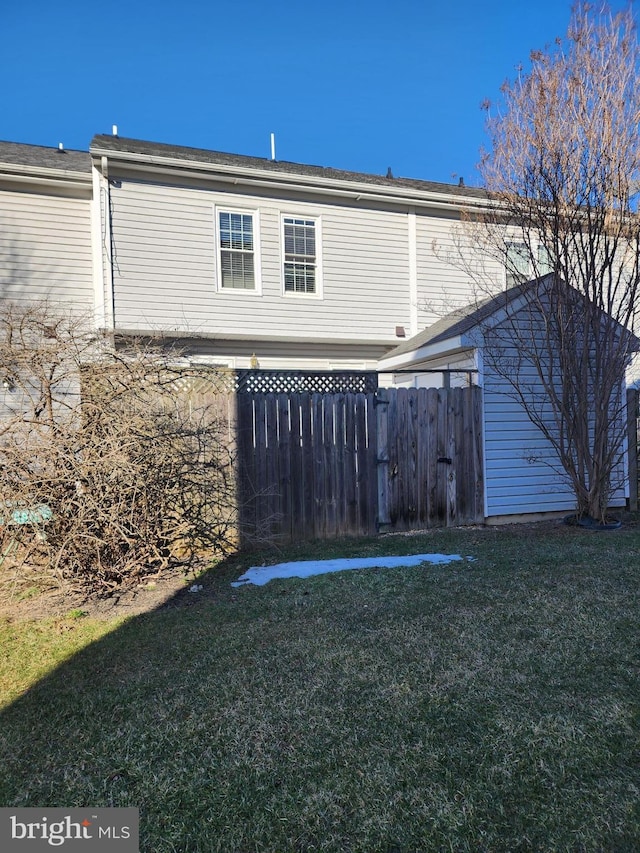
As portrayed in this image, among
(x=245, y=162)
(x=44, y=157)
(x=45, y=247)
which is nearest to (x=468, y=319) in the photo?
(x=245, y=162)

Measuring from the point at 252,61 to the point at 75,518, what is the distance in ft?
33.5

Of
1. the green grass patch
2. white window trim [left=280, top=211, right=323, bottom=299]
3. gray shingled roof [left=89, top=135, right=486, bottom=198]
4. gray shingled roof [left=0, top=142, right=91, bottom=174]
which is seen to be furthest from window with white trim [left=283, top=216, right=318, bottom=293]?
the green grass patch

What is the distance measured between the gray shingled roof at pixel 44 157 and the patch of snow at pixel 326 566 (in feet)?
26.1

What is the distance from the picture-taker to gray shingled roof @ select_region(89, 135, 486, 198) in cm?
914

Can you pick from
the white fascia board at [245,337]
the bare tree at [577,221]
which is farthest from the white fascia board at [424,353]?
the white fascia board at [245,337]

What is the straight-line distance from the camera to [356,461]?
681cm

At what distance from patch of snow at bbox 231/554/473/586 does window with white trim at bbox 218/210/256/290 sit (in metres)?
6.08

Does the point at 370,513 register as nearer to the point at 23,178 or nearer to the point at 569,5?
the point at 569,5

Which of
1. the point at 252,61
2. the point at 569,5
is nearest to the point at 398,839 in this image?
the point at 569,5

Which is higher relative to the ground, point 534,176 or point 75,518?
point 534,176

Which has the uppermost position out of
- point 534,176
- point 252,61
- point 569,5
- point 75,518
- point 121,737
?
point 252,61

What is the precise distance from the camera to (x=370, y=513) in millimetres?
6867

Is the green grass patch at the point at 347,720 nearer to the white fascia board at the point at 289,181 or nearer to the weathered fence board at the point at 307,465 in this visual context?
the weathered fence board at the point at 307,465

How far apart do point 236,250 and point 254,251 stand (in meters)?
0.33
